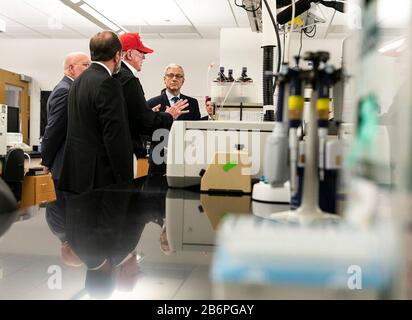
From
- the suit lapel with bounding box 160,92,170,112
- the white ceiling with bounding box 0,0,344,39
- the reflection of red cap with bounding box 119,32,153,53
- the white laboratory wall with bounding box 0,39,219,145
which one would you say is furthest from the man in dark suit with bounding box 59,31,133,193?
the white laboratory wall with bounding box 0,39,219,145

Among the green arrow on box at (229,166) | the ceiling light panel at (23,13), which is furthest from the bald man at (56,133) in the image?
the ceiling light panel at (23,13)

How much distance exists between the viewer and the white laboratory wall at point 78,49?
700cm

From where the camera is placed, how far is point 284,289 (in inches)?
10.8

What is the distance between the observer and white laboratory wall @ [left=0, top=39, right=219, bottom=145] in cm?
700

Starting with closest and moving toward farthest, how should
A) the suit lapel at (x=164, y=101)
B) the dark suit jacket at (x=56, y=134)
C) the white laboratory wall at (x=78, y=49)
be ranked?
the dark suit jacket at (x=56, y=134), the suit lapel at (x=164, y=101), the white laboratory wall at (x=78, y=49)

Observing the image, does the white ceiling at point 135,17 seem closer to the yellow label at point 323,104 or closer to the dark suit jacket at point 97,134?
the dark suit jacket at point 97,134

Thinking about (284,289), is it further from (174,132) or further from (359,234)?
(174,132)

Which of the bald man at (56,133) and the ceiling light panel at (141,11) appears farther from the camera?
the ceiling light panel at (141,11)

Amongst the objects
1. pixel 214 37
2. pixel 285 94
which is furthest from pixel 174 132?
pixel 214 37

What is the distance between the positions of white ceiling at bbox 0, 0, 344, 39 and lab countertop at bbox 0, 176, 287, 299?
167 inches

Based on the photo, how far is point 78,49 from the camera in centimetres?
721

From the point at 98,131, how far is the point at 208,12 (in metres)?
3.94

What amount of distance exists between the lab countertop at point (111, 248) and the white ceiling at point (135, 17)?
167 inches

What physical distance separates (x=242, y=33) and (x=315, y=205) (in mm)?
3513
